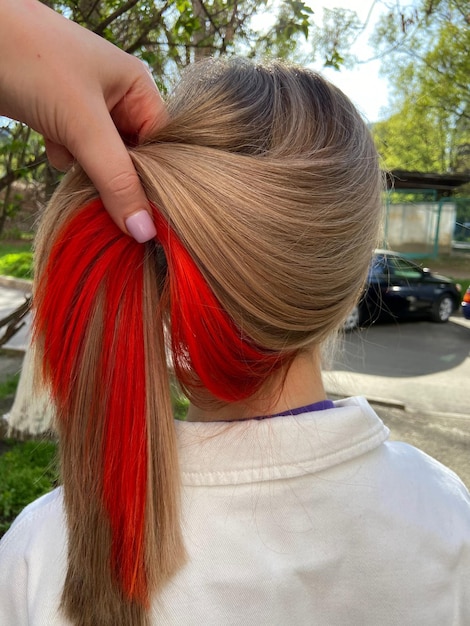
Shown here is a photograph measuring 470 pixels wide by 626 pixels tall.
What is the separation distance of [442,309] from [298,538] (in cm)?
983

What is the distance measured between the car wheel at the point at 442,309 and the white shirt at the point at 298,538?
9.45 metres

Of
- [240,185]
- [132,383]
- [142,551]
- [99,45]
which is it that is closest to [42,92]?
[99,45]

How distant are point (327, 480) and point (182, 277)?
45 cm

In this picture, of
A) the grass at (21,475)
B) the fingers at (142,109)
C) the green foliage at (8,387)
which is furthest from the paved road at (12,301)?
the fingers at (142,109)

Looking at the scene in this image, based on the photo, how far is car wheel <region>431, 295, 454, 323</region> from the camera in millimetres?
9953

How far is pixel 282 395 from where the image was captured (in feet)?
3.63

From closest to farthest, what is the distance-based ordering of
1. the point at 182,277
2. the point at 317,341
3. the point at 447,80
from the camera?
the point at 182,277
the point at 317,341
the point at 447,80

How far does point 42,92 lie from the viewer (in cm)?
96

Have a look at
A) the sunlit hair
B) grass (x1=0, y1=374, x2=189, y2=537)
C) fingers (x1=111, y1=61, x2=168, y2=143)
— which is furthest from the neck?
grass (x1=0, y1=374, x2=189, y2=537)

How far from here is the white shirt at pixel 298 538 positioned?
95 centimetres

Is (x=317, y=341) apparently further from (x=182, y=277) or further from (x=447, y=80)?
(x=447, y=80)

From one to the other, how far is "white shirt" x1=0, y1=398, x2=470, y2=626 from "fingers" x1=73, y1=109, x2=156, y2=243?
395 millimetres

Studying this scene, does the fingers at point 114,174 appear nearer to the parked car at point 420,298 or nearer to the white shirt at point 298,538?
the white shirt at point 298,538

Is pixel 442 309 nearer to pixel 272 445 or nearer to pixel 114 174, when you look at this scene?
pixel 272 445
